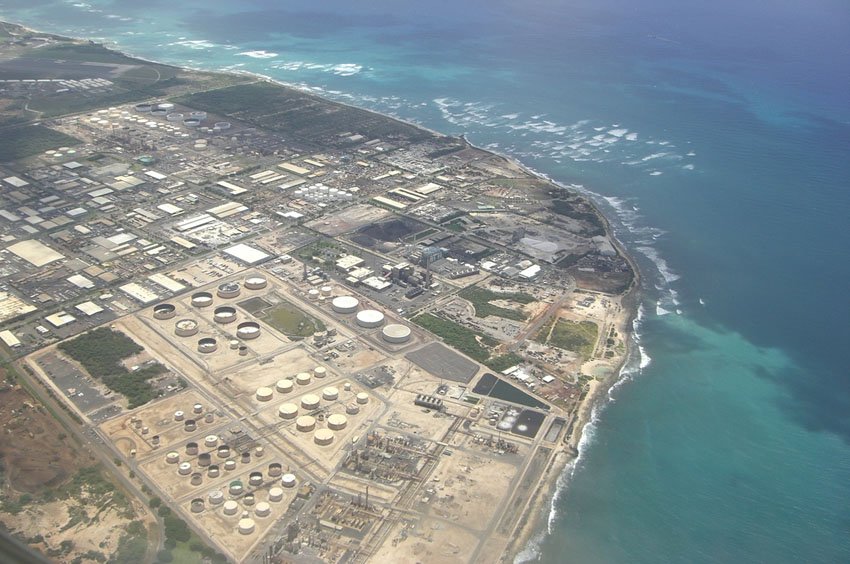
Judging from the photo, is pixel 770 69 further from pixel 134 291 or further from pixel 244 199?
pixel 134 291

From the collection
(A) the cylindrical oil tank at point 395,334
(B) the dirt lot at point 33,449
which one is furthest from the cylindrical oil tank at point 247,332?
(B) the dirt lot at point 33,449

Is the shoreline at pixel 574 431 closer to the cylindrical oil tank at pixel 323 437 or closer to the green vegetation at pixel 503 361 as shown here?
the green vegetation at pixel 503 361

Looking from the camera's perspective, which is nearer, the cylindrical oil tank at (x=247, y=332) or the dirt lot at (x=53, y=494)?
the dirt lot at (x=53, y=494)

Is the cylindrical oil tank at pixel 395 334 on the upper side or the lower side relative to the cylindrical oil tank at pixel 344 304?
upper

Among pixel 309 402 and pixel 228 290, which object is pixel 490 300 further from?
pixel 228 290

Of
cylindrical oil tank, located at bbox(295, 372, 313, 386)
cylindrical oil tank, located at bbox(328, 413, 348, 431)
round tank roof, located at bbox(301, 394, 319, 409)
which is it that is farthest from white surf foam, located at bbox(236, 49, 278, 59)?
cylindrical oil tank, located at bbox(328, 413, 348, 431)

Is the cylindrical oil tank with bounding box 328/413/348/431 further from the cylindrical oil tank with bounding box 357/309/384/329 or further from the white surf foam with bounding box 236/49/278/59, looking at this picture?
the white surf foam with bounding box 236/49/278/59

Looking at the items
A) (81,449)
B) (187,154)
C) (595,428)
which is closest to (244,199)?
(187,154)
